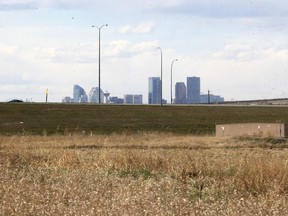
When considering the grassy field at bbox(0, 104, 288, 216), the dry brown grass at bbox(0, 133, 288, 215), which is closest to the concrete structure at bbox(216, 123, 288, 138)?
the grassy field at bbox(0, 104, 288, 216)

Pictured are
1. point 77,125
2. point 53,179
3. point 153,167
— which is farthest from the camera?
point 77,125

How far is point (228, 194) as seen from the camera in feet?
34.4

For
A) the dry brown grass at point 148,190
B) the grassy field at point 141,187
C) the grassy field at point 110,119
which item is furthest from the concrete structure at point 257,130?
the dry brown grass at point 148,190

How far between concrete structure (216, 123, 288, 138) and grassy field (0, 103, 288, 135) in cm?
672

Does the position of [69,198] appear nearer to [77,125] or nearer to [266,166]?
[266,166]

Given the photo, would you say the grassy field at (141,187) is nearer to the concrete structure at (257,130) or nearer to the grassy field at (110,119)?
the concrete structure at (257,130)

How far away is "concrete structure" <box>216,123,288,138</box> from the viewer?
3678 cm

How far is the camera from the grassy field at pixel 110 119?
4891cm

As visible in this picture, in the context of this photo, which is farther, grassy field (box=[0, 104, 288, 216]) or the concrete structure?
the concrete structure

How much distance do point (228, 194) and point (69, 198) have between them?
2794 millimetres

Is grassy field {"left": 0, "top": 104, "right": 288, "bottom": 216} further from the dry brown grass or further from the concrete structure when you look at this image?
the concrete structure

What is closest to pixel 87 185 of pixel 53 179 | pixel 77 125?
pixel 53 179

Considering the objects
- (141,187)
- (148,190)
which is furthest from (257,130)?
(148,190)

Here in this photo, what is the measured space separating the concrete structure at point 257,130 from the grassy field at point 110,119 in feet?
22.0
